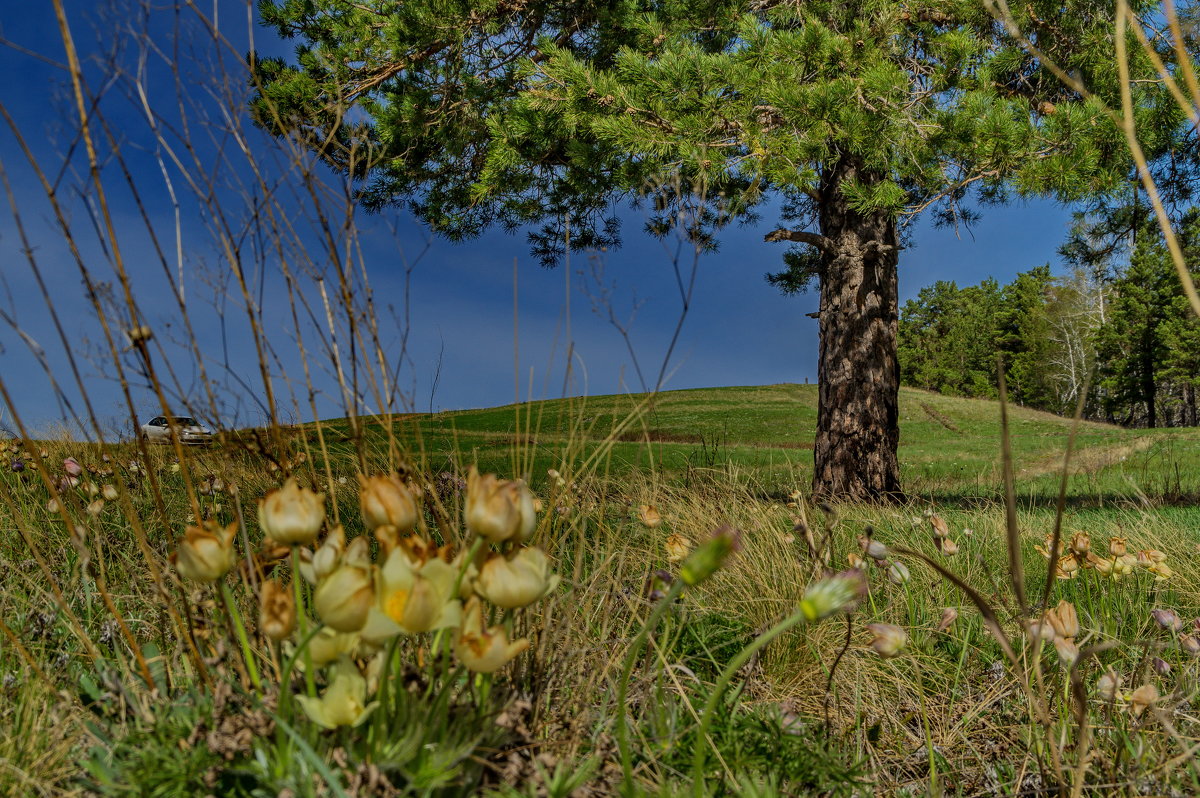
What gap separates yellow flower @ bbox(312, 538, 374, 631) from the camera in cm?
70

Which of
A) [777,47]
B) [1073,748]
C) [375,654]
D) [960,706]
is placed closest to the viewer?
[375,654]

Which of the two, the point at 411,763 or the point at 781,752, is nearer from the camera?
the point at 411,763

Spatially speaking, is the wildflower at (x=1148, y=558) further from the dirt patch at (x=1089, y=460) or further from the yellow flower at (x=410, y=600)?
the dirt patch at (x=1089, y=460)

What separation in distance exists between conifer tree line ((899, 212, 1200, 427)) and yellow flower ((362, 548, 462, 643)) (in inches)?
1016

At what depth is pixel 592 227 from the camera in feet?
23.9

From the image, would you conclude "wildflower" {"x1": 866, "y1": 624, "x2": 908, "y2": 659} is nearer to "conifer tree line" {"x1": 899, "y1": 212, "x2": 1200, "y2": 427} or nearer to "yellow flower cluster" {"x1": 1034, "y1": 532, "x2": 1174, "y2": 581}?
"yellow flower cluster" {"x1": 1034, "y1": 532, "x2": 1174, "y2": 581}

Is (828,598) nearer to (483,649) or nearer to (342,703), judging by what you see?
A: (483,649)

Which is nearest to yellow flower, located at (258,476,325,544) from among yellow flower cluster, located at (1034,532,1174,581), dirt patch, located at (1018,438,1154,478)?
yellow flower cluster, located at (1034,532,1174,581)

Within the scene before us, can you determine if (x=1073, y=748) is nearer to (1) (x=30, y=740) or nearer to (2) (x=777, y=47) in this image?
(1) (x=30, y=740)

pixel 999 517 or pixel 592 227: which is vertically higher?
pixel 592 227

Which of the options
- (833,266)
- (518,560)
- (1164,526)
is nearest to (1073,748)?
(518,560)

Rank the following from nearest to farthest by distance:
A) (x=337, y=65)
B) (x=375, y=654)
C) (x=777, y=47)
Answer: (x=375, y=654) < (x=777, y=47) < (x=337, y=65)

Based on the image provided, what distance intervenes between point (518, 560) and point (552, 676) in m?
0.58

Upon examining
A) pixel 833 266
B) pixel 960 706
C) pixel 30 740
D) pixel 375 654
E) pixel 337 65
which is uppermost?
pixel 337 65
